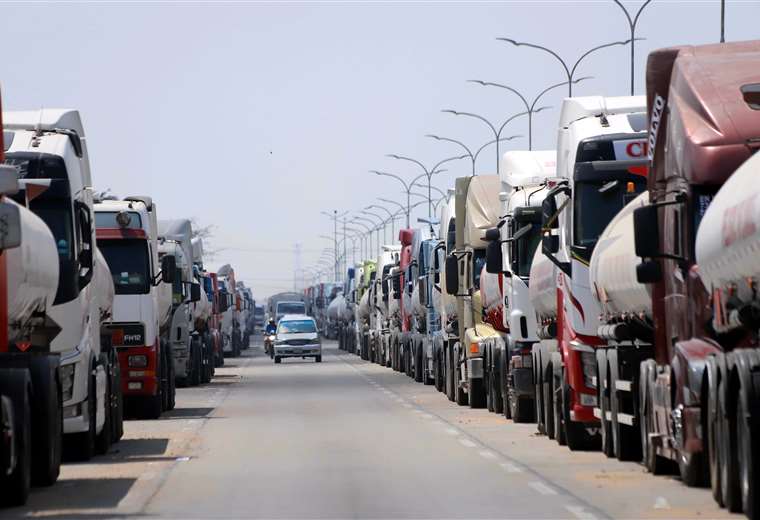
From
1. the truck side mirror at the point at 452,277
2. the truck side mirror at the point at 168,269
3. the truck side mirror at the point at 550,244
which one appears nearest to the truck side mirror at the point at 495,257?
the truck side mirror at the point at 550,244

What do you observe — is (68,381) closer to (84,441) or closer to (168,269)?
(84,441)

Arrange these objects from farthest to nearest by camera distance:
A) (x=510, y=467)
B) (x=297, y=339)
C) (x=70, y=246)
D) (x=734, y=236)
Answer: (x=297, y=339), (x=70, y=246), (x=510, y=467), (x=734, y=236)

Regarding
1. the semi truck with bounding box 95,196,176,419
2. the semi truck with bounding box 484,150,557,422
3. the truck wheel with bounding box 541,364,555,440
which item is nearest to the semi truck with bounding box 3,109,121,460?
the truck wheel with bounding box 541,364,555,440

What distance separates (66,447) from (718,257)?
10219 millimetres

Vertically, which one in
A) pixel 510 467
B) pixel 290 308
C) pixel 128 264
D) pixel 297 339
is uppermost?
pixel 290 308

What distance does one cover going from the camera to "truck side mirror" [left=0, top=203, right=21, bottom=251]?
49.9 ft

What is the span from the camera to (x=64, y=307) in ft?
68.3

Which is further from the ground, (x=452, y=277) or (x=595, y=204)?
(x=595, y=204)

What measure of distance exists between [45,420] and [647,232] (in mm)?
5522

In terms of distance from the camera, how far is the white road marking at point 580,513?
581 inches

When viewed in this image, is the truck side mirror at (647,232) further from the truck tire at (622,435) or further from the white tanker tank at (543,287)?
the white tanker tank at (543,287)

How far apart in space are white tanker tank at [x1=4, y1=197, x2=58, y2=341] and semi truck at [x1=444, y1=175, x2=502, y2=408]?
15844 mm

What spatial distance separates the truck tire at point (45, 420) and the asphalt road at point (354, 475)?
29 centimetres

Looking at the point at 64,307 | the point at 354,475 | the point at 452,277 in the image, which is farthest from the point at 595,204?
the point at 452,277
